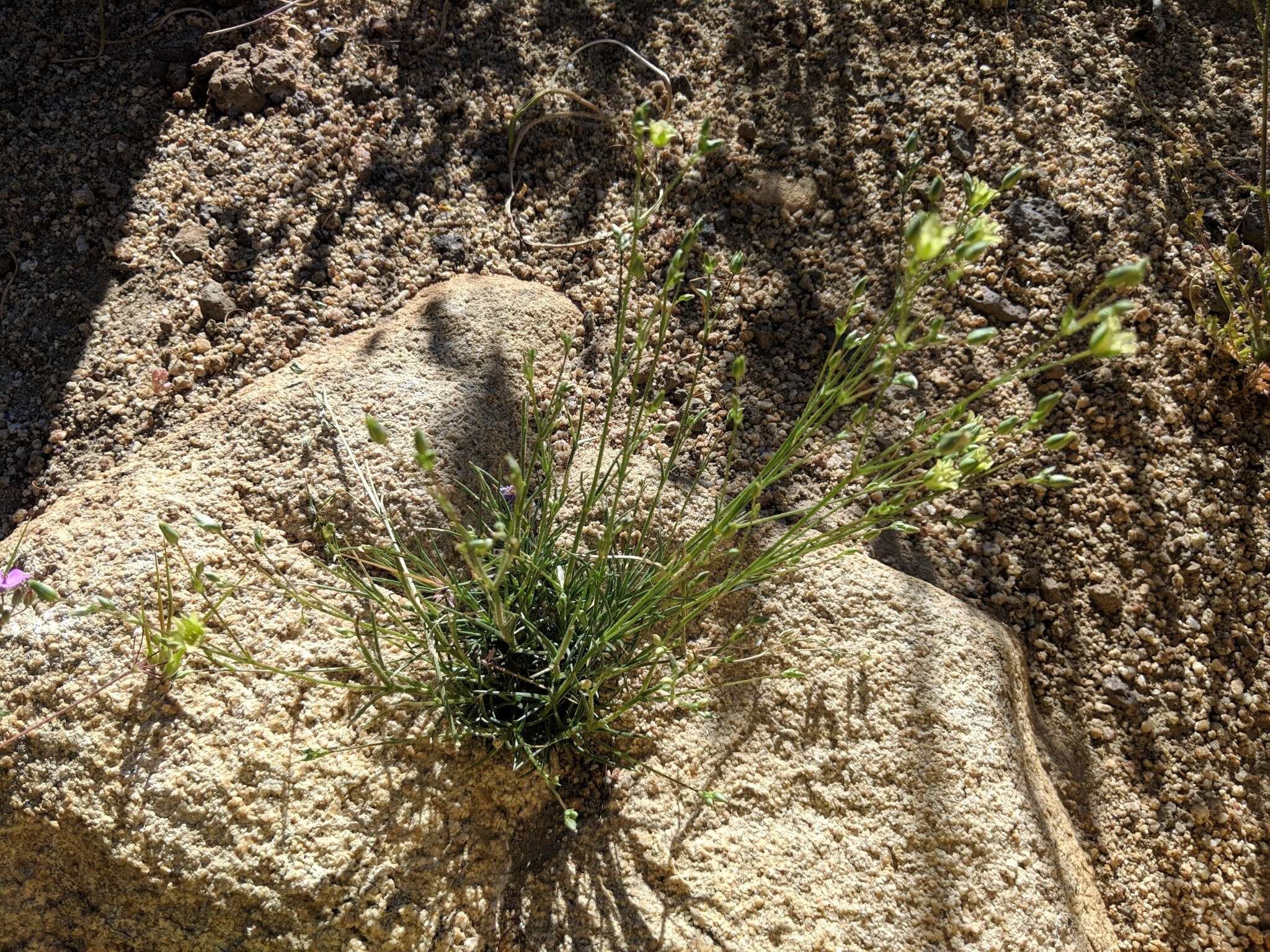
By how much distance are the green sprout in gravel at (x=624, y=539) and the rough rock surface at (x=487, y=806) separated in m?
0.09

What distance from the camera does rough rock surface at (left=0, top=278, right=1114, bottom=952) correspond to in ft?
5.80

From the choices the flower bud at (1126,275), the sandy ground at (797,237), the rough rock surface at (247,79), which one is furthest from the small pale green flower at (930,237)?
the rough rock surface at (247,79)

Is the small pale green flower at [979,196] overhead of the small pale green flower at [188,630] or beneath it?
overhead

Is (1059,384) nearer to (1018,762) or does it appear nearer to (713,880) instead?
(1018,762)

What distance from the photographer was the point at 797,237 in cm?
284

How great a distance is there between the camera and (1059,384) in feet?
8.55

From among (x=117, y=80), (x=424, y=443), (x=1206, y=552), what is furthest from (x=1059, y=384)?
(x=117, y=80)

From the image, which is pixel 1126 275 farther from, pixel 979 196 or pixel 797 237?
pixel 797 237

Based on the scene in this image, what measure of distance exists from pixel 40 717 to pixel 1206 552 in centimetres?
277

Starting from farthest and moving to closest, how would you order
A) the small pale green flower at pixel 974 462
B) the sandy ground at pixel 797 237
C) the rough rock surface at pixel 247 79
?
the rough rock surface at pixel 247 79 → the sandy ground at pixel 797 237 → the small pale green flower at pixel 974 462

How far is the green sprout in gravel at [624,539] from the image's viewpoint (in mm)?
1422

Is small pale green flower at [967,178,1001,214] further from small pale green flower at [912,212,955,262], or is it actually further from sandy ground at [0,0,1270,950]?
sandy ground at [0,0,1270,950]

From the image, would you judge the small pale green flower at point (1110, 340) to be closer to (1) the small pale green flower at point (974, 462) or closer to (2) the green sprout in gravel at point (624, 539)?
(2) the green sprout in gravel at point (624, 539)

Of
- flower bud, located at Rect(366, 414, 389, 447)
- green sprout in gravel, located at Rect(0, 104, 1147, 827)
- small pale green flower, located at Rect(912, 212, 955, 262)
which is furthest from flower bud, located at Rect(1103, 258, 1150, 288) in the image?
flower bud, located at Rect(366, 414, 389, 447)
